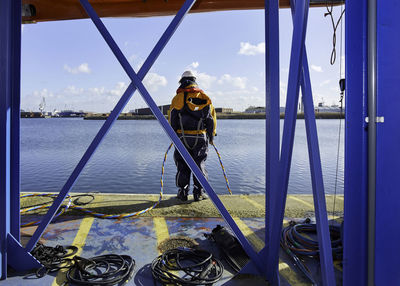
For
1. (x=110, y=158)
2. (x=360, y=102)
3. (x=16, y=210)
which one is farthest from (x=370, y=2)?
(x=110, y=158)

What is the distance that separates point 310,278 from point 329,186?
721 cm

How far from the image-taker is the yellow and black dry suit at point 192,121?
445 cm

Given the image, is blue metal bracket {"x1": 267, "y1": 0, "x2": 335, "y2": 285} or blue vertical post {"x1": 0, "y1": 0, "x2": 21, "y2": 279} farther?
blue vertical post {"x1": 0, "y1": 0, "x2": 21, "y2": 279}

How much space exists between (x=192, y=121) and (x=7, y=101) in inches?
104

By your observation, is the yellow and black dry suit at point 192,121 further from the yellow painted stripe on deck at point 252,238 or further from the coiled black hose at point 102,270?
the coiled black hose at point 102,270

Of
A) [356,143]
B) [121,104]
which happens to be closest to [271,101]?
[356,143]

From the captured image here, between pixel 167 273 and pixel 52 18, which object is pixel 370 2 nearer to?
pixel 167 273

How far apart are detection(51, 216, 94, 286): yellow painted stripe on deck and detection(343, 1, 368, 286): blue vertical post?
2210 mm

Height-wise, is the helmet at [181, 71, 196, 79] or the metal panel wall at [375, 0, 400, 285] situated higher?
the helmet at [181, 71, 196, 79]

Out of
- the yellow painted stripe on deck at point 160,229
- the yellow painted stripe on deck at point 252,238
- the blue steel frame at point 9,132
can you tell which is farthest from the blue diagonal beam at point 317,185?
the blue steel frame at point 9,132

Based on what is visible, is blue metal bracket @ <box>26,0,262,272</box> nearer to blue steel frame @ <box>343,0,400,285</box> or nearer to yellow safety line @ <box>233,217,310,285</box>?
yellow safety line @ <box>233,217,310,285</box>

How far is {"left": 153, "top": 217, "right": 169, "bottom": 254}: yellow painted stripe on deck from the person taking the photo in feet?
10.3

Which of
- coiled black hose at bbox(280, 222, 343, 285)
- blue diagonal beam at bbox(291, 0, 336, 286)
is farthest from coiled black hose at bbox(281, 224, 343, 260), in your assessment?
blue diagonal beam at bbox(291, 0, 336, 286)

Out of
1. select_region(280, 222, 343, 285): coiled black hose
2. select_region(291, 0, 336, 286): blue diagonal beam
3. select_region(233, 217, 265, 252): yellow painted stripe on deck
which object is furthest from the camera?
select_region(233, 217, 265, 252): yellow painted stripe on deck
